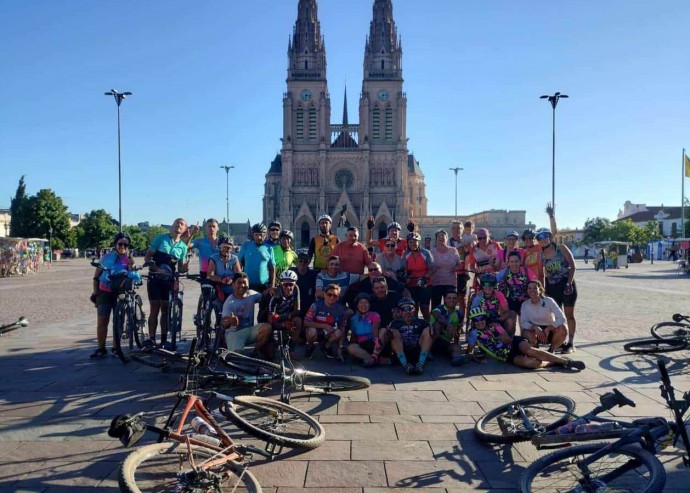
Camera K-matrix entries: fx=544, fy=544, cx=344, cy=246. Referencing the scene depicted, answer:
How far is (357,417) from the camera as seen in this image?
489 centimetres

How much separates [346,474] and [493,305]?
4.20 m

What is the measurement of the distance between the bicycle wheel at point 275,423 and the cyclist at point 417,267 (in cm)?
436

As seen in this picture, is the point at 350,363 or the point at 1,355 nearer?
the point at 350,363

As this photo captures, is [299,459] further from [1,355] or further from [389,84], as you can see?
[389,84]

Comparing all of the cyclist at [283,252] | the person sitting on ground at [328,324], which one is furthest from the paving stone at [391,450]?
the cyclist at [283,252]

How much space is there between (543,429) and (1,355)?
7.34 metres

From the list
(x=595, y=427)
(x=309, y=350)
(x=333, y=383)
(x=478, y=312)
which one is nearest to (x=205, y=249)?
(x=309, y=350)

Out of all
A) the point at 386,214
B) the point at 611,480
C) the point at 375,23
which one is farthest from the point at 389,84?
the point at 611,480

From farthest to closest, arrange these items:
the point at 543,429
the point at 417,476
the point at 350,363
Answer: the point at 350,363
the point at 543,429
the point at 417,476

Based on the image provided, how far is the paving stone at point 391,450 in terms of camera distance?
3979mm

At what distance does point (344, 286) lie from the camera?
7848 millimetres

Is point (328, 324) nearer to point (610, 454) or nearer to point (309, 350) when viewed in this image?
point (309, 350)

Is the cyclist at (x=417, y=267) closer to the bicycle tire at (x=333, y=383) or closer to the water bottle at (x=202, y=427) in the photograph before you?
the bicycle tire at (x=333, y=383)

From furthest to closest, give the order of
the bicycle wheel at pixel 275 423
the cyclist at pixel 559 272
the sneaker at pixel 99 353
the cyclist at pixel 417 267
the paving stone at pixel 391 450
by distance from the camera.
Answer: the cyclist at pixel 417 267
the cyclist at pixel 559 272
the sneaker at pixel 99 353
the paving stone at pixel 391 450
the bicycle wheel at pixel 275 423
